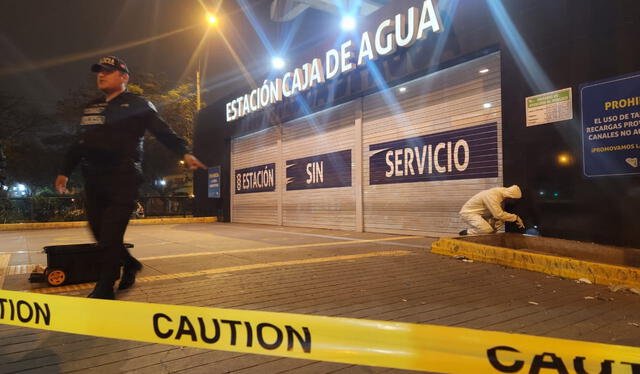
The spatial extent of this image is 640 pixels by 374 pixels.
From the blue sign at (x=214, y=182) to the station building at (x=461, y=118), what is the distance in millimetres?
4378

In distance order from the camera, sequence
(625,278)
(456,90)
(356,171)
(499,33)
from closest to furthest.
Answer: (625,278)
(499,33)
(456,90)
(356,171)

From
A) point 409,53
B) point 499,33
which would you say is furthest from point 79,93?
point 499,33

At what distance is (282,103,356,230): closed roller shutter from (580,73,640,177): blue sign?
588 cm

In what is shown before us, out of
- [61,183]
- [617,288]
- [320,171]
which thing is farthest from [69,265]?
[320,171]

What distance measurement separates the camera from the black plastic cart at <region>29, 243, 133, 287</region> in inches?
163

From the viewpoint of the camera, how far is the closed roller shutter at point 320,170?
37.0ft

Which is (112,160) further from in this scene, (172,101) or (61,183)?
(172,101)

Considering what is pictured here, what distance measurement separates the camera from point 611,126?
19.3ft

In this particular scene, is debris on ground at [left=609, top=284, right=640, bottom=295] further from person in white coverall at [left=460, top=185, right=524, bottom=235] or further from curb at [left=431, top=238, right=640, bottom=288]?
person in white coverall at [left=460, top=185, right=524, bottom=235]

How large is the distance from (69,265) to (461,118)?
23.6 feet

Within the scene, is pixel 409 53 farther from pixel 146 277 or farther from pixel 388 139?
pixel 146 277

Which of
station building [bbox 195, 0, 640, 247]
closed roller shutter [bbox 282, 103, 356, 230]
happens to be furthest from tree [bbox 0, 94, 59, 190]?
station building [bbox 195, 0, 640, 247]

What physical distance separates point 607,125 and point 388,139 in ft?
15.6

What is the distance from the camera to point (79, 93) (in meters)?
24.9
